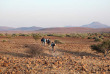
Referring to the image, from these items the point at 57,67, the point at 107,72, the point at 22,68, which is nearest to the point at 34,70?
the point at 22,68

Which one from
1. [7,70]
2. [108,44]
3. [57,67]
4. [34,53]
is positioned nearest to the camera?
[7,70]

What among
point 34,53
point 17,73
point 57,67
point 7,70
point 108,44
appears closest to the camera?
point 17,73

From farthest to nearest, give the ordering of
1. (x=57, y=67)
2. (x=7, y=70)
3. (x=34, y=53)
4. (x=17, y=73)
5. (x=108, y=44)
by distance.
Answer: (x=108, y=44), (x=34, y=53), (x=57, y=67), (x=7, y=70), (x=17, y=73)

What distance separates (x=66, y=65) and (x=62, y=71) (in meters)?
1.04

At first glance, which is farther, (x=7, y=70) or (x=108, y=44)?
(x=108, y=44)

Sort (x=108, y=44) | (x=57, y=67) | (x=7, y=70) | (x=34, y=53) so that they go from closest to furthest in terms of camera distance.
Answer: (x=7, y=70) → (x=57, y=67) → (x=34, y=53) → (x=108, y=44)

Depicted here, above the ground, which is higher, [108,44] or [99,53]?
[108,44]

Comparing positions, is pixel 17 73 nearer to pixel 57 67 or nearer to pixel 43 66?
pixel 43 66

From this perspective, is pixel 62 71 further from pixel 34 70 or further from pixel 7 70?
pixel 7 70

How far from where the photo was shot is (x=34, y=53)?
13.1m

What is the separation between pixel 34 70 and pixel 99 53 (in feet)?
36.4

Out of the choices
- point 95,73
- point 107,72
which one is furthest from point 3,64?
point 107,72

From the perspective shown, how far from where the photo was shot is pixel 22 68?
24.5 feet

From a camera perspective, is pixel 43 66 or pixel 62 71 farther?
pixel 43 66
